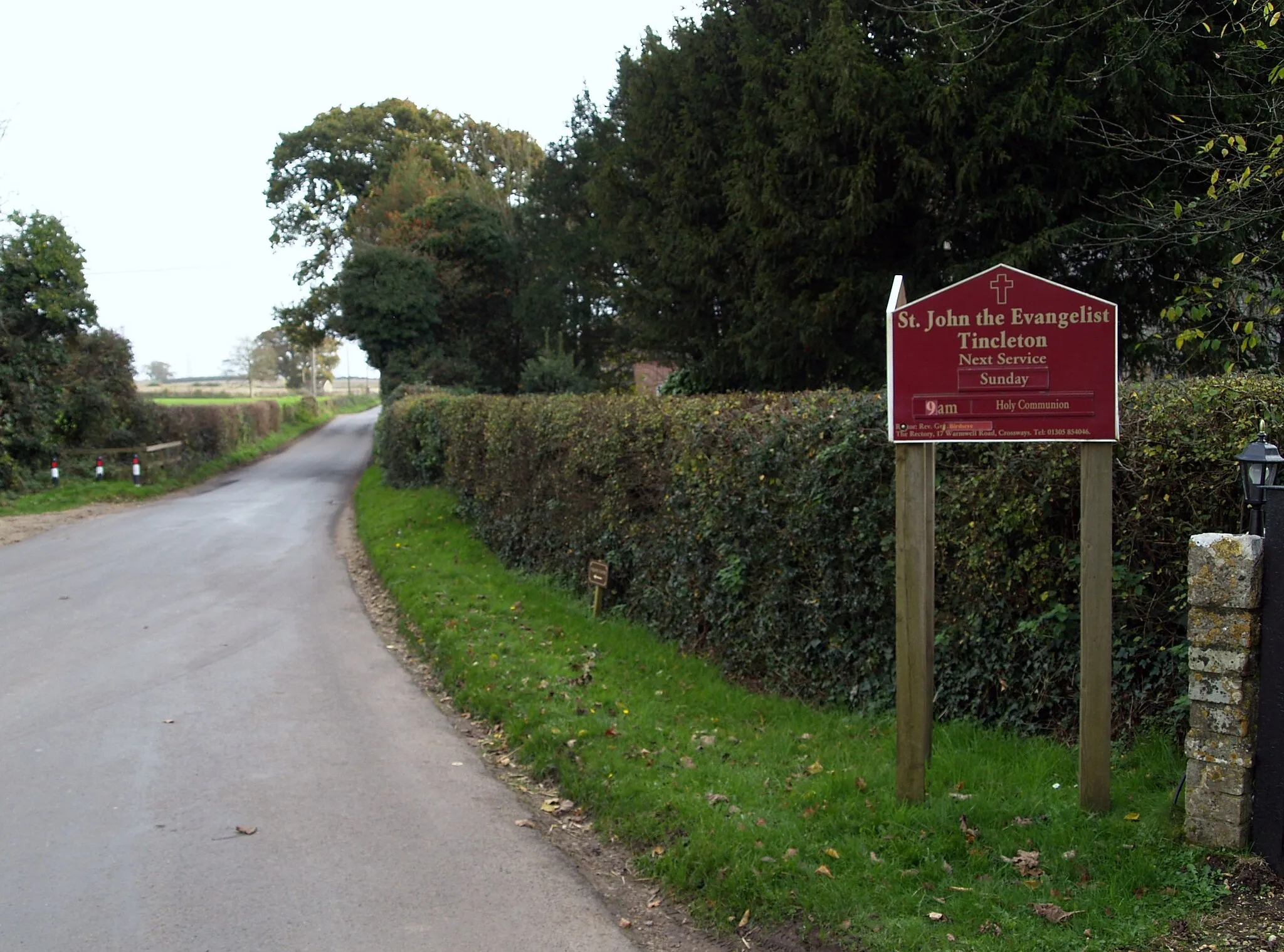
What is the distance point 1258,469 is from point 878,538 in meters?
2.64

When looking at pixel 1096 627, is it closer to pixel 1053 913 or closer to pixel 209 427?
pixel 1053 913

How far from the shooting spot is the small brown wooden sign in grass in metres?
10.7

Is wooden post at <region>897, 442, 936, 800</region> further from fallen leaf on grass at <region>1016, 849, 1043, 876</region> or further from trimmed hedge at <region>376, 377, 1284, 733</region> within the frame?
trimmed hedge at <region>376, 377, 1284, 733</region>

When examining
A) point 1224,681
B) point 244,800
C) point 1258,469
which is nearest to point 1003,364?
point 1258,469

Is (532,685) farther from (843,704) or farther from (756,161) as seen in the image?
(756,161)

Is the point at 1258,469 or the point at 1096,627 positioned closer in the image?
the point at 1258,469

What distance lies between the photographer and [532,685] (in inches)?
333

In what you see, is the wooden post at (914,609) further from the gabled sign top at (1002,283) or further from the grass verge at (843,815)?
the gabled sign top at (1002,283)

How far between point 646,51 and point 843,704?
14.7 meters

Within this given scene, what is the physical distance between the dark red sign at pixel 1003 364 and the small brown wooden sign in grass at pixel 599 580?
18.7 ft

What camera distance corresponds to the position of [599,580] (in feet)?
35.1

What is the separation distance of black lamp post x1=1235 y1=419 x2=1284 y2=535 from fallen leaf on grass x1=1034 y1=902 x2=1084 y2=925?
1749mm

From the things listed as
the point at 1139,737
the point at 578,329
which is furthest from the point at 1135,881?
the point at 578,329

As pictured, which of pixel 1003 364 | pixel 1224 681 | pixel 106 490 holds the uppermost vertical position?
pixel 1003 364
